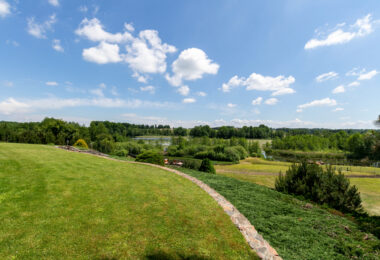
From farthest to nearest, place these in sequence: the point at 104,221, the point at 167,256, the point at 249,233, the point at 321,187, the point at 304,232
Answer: the point at 321,187, the point at 304,232, the point at 249,233, the point at 104,221, the point at 167,256

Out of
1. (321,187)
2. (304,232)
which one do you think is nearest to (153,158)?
(304,232)

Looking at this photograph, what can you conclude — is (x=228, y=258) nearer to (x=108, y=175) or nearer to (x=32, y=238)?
(x=32, y=238)

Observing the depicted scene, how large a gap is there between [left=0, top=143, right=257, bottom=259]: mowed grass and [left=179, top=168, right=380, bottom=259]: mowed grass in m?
1.05

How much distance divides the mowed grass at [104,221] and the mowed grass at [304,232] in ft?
3.45

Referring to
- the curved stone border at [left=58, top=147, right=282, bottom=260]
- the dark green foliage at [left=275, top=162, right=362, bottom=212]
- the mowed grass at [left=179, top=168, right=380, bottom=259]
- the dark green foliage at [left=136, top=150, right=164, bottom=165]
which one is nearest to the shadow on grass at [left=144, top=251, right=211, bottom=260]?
the curved stone border at [left=58, top=147, right=282, bottom=260]

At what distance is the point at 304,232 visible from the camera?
15.7 ft

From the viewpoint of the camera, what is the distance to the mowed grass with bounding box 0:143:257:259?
11.1 ft

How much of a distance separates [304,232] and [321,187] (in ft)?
17.7

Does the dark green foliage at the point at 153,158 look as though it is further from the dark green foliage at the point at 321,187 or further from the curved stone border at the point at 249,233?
the dark green foliage at the point at 321,187

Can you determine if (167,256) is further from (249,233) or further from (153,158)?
(153,158)

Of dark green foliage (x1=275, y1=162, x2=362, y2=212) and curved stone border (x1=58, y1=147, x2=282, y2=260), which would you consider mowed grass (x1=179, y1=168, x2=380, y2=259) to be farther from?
dark green foliage (x1=275, y1=162, x2=362, y2=212)

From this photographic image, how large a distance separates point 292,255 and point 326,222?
10.1 feet

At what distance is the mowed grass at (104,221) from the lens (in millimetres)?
3371

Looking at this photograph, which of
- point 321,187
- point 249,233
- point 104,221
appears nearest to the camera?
point 104,221
